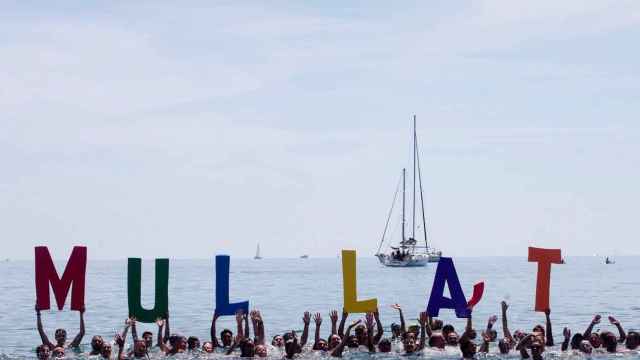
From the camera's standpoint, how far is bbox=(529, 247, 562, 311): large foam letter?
2961 centimetres

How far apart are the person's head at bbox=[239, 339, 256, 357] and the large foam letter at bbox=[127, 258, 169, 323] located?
2.62 m

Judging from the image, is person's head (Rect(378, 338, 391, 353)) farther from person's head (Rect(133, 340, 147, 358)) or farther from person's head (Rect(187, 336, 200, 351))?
person's head (Rect(133, 340, 147, 358))

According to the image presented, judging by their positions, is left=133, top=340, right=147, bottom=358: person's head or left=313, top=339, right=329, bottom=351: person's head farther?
left=313, top=339, right=329, bottom=351: person's head

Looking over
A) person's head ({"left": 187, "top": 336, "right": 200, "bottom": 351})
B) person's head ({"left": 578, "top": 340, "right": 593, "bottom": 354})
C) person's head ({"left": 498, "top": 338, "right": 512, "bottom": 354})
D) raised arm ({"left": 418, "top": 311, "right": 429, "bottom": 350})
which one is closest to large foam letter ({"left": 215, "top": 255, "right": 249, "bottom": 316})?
person's head ({"left": 187, "top": 336, "right": 200, "bottom": 351})

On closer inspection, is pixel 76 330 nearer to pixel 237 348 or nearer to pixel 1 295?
pixel 237 348

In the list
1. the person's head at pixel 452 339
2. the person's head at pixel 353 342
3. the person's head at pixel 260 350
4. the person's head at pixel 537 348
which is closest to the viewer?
the person's head at pixel 537 348

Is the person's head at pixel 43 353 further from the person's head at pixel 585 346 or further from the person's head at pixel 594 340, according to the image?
the person's head at pixel 594 340

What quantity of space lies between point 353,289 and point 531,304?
4243cm

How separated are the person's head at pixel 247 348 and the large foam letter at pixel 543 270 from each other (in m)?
8.41

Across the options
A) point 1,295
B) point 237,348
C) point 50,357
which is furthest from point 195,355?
point 1,295

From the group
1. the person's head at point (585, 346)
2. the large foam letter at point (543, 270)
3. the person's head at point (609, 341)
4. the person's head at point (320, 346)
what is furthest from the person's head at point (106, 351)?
the person's head at point (609, 341)

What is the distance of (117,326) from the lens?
49625mm

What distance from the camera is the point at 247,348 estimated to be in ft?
91.4

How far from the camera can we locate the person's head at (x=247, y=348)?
27.8 metres
